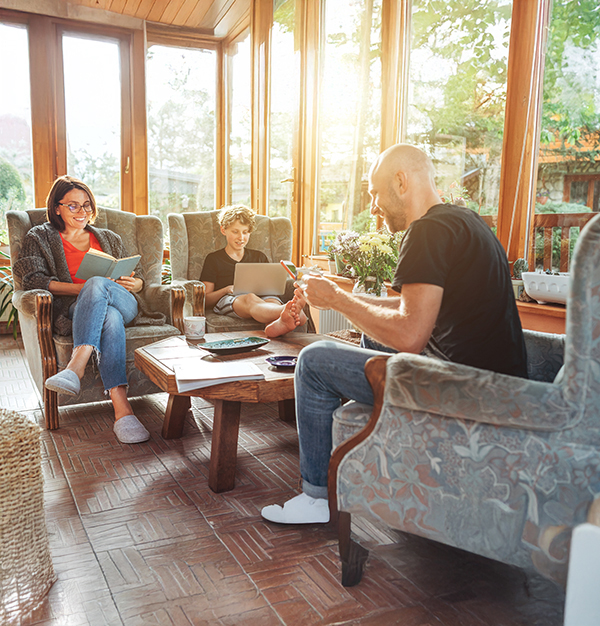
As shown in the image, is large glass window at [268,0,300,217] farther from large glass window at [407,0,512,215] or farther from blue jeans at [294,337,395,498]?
blue jeans at [294,337,395,498]

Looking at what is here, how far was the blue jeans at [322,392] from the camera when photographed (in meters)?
1.45

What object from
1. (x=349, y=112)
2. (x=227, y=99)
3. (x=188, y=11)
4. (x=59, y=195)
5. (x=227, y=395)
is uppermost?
(x=188, y=11)

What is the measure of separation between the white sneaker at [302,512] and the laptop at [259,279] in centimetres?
151

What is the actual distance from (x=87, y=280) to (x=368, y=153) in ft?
6.95

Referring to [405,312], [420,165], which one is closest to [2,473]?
[405,312]

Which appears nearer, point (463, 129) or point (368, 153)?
point (463, 129)

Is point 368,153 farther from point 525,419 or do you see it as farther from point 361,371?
point 525,419

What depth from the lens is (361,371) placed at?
4.69ft

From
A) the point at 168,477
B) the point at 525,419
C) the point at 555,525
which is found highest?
the point at 525,419

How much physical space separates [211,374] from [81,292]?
1.12 meters

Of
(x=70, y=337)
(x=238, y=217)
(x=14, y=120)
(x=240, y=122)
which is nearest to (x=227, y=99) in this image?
(x=240, y=122)

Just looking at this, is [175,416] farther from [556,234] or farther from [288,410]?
[556,234]

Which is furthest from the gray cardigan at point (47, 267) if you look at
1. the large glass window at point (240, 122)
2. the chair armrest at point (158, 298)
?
the large glass window at point (240, 122)

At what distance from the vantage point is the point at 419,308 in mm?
1391
